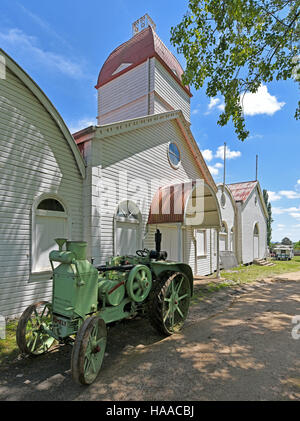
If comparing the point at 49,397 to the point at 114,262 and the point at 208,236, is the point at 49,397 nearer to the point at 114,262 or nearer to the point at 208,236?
the point at 114,262

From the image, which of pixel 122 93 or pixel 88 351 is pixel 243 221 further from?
pixel 88 351

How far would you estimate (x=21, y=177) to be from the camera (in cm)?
598

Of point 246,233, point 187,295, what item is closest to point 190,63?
point 187,295

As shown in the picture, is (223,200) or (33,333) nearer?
(33,333)

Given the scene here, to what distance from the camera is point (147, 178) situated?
9.79 metres

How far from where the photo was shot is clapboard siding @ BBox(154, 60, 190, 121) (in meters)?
12.3

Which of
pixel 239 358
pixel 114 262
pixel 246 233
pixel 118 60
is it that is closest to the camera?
pixel 239 358

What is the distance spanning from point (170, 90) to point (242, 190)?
1082 centimetres

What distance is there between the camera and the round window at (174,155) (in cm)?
1128

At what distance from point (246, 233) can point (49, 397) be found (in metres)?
18.4

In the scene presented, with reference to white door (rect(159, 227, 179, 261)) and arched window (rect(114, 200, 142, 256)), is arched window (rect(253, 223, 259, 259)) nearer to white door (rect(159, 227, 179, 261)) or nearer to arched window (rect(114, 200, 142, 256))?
white door (rect(159, 227, 179, 261))

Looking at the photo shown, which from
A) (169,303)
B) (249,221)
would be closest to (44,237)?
(169,303)

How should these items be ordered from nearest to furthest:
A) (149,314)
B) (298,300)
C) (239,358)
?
1. (239,358)
2. (149,314)
3. (298,300)

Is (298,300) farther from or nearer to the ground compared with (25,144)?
nearer to the ground
